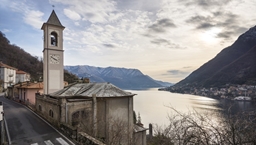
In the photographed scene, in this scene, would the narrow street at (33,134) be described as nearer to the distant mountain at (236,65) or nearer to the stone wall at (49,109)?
the stone wall at (49,109)

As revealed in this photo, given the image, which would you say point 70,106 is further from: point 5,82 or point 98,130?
point 5,82

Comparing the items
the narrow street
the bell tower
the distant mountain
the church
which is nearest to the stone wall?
the church

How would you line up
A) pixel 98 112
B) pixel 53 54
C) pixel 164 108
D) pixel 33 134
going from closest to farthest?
pixel 33 134 < pixel 98 112 < pixel 53 54 < pixel 164 108

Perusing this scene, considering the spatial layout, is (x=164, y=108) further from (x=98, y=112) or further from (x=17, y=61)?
(x=17, y=61)

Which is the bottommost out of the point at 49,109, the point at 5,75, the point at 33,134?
the point at 33,134

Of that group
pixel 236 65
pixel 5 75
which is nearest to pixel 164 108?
pixel 5 75

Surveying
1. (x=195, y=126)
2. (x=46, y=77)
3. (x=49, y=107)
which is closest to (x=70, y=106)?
(x=49, y=107)

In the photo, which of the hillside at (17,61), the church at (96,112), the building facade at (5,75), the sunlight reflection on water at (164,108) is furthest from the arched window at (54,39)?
the hillside at (17,61)

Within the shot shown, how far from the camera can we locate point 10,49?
105750 millimetres

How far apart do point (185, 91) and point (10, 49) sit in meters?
148

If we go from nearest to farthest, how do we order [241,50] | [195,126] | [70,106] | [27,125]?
[195,126] < [70,106] < [27,125] < [241,50]

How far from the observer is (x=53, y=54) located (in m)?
25.5

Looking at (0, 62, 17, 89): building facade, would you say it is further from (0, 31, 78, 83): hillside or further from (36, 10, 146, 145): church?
(36, 10, 146, 145): church

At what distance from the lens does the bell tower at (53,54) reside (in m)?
25.0
